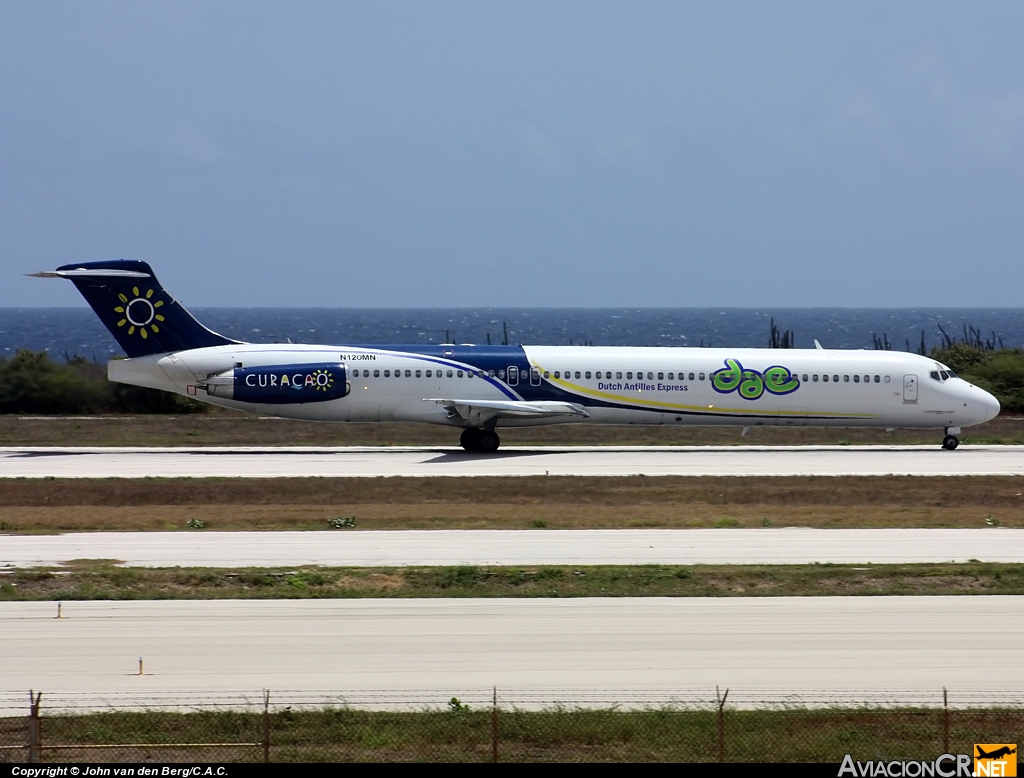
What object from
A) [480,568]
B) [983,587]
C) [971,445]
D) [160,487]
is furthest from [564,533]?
[971,445]

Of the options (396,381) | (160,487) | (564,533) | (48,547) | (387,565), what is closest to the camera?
(387,565)

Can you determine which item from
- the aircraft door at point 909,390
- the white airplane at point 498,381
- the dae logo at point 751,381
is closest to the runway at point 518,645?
the white airplane at point 498,381

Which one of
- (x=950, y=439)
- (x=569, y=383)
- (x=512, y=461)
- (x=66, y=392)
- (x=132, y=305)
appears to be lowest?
(x=512, y=461)

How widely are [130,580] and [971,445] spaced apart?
107ft

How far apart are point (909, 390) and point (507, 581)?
2625 centimetres

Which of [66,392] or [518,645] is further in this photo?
[66,392]

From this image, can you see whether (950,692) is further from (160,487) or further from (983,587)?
(160,487)

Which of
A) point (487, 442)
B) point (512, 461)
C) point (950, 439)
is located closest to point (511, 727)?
point (512, 461)

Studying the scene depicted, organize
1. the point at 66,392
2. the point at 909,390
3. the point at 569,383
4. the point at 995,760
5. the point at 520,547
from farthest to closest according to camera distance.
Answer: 1. the point at 66,392
2. the point at 909,390
3. the point at 569,383
4. the point at 520,547
5. the point at 995,760

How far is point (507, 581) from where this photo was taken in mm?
19750

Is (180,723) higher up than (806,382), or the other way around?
(806,382)

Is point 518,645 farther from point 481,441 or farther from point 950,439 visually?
point 950,439

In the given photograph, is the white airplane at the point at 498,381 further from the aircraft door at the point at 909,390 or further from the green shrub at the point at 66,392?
the green shrub at the point at 66,392

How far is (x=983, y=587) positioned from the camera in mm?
19344
